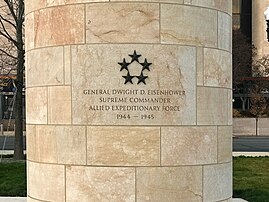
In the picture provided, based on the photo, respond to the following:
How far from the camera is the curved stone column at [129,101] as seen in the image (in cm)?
649

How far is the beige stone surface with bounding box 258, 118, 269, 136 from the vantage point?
142 feet

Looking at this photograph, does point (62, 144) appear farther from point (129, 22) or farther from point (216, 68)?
point (216, 68)

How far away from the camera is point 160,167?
651 cm

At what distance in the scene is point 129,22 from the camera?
21.4ft

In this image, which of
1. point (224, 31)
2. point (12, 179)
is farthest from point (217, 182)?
point (12, 179)

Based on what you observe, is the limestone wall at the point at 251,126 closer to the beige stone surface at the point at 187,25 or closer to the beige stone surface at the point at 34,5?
the beige stone surface at the point at 187,25

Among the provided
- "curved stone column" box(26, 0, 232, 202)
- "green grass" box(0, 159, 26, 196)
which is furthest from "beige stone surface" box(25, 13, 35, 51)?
"green grass" box(0, 159, 26, 196)

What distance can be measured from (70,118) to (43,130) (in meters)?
0.59

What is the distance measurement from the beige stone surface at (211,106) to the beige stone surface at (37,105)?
A: 2207 mm

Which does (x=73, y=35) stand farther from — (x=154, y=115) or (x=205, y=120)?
(x=205, y=120)

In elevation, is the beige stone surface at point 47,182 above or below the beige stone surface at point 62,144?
below

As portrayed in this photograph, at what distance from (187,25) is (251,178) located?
9509 millimetres

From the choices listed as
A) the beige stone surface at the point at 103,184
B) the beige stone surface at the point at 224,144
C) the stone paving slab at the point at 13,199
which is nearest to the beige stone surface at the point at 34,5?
the beige stone surface at the point at 103,184

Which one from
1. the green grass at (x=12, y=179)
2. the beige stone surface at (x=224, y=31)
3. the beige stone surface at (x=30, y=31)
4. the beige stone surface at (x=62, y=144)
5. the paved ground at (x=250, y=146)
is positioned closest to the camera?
the beige stone surface at (x=62, y=144)
